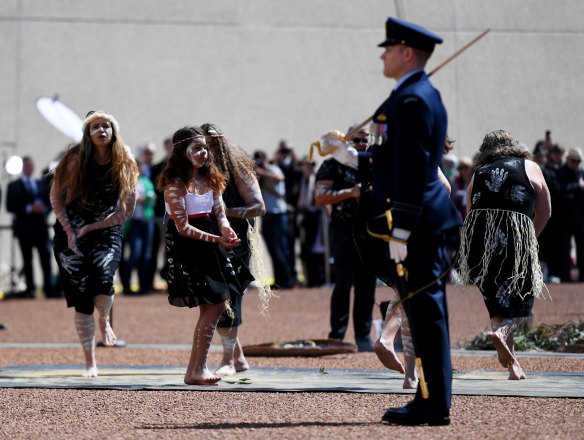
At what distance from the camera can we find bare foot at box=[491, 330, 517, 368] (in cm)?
704

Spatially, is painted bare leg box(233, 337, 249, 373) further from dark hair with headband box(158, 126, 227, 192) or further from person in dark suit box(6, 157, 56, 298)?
person in dark suit box(6, 157, 56, 298)

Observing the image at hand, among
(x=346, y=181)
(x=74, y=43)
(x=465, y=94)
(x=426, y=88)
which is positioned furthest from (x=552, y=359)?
(x=74, y=43)

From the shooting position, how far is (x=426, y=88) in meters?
5.36

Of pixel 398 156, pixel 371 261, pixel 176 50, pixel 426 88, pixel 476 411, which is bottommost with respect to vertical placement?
pixel 476 411

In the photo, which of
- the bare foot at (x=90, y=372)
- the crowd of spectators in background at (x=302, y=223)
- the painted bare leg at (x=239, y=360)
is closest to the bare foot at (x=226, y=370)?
the painted bare leg at (x=239, y=360)

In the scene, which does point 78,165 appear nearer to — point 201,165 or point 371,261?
point 201,165

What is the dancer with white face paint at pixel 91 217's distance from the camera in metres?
7.58

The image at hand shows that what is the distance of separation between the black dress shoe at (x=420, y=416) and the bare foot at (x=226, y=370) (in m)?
2.44

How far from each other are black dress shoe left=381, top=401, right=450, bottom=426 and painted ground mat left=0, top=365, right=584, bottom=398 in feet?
3.70

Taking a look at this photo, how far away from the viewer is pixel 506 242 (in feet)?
24.0

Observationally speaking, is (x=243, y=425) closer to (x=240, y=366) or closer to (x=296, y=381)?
(x=296, y=381)

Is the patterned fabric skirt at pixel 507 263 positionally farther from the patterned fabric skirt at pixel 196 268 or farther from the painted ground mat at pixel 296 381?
the patterned fabric skirt at pixel 196 268

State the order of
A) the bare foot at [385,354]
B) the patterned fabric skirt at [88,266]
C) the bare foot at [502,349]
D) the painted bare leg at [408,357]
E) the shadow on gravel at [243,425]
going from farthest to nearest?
the patterned fabric skirt at [88,266], the bare foot at [502,349], the bare foot at [385,354], the painted bare leg at [408,357], the shadow on gravel at [243,425]

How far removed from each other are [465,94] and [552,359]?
7860 millimetres
